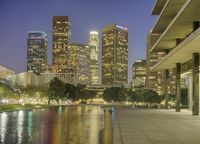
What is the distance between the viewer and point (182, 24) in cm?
4616

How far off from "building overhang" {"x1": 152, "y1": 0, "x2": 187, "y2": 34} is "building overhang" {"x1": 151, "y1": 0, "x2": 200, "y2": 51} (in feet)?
9.78

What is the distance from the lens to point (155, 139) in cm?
1823

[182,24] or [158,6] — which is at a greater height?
[158,6]

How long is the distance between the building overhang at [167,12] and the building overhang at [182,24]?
2.98m

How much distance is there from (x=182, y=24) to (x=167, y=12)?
9513mm

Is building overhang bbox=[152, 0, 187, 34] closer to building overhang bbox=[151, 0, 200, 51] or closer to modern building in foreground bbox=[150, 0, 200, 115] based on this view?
modern building in foreground bbox=[150, 0, 200, 115]

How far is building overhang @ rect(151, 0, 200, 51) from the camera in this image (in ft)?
118

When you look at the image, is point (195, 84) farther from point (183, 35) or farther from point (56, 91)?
point (56, 91)

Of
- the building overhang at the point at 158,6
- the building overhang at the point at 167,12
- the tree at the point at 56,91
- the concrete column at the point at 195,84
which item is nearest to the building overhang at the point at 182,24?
the building overhang at the point at 167,12

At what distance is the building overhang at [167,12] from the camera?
50.3 m

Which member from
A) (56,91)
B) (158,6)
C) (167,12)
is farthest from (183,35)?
(56,91)

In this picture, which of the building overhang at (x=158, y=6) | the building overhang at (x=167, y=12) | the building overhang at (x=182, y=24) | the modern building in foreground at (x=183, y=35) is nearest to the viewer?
the building overhang at (x=182, y=24)

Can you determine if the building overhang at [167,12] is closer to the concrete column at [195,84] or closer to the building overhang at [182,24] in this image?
the building overhang at [182,24]

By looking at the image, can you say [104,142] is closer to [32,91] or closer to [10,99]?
[10,99]
